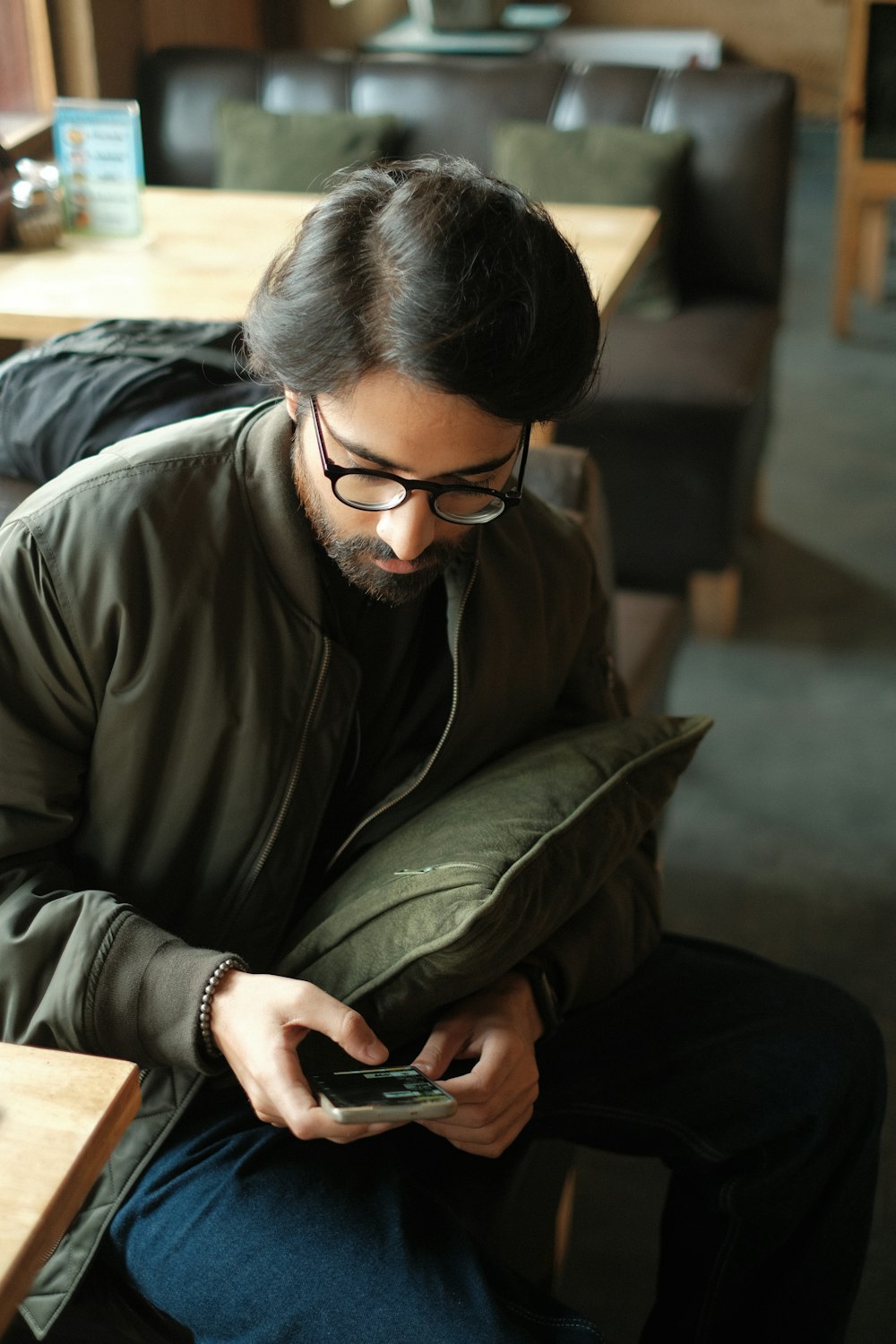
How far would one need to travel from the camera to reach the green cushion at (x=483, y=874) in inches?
41.0

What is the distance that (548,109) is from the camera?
329 cm

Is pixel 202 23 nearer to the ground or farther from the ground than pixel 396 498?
farther from the ground

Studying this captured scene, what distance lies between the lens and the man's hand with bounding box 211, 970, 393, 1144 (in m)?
0.95

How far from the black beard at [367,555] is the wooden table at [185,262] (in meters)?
0.77

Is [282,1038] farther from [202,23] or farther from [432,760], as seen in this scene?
[202,23]

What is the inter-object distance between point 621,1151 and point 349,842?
15.5 inches

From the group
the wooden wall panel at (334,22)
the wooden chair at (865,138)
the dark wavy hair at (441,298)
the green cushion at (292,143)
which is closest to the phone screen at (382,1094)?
the dark wavy hair at (441,298)

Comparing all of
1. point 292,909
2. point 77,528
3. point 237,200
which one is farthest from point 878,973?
point 237,200

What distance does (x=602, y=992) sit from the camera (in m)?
1.27

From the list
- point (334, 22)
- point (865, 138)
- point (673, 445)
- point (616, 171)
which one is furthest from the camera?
point (334, 22)

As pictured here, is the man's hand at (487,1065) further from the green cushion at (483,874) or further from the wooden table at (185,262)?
the wooden table at (185,262)

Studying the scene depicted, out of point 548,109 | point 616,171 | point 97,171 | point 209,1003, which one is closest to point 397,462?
point 209,1003

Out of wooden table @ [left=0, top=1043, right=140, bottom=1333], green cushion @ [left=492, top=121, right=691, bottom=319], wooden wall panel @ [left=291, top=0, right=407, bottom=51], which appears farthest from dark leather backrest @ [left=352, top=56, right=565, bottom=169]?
wooden table @ [left=0, top=1043, right=140, bottom=1333]

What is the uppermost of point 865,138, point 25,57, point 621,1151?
point 25,57
